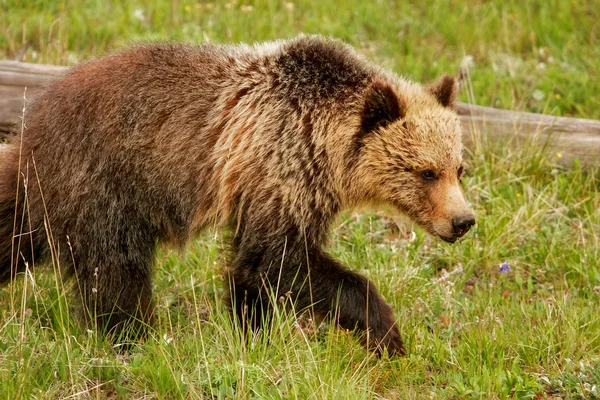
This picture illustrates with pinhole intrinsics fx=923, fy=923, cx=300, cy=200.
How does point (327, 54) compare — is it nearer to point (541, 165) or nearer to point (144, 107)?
point (144, 107)

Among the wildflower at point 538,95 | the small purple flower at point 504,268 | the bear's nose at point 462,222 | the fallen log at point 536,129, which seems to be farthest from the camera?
the wildflower at point 538,95

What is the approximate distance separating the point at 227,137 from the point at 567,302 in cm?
265

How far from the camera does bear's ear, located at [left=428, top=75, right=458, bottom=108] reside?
19.4ft

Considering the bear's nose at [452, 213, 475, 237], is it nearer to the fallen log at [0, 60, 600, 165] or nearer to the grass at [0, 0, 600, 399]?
the grass at [0, 0, 600, 399]

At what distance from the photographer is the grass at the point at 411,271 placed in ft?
16.1

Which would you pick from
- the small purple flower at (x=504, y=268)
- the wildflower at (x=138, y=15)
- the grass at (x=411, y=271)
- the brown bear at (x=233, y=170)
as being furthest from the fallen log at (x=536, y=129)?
the wildflower at (x=138, y=15)

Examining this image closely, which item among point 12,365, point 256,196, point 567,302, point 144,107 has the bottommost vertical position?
point 567,302

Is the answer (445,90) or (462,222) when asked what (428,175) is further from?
(445,90)

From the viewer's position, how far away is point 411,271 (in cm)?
655

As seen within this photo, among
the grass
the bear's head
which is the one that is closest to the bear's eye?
the bear's head

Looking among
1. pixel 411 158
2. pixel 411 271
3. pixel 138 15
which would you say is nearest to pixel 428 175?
pixel 411 158

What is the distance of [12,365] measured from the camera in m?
4.78

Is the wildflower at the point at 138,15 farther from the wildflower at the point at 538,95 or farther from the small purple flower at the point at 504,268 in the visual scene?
the small purple flower at the point at 504,268

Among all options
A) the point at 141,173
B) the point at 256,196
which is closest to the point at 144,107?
the point at 141,173
